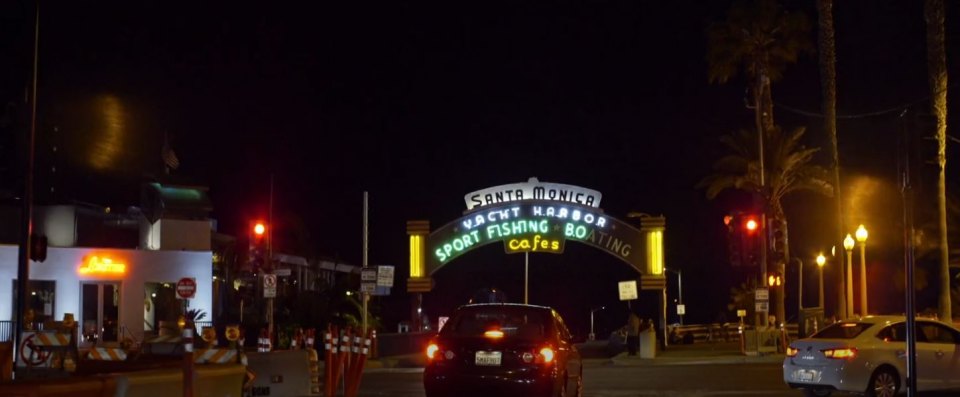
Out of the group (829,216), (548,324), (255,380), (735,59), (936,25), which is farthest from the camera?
(829,216)

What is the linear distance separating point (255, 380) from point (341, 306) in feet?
74.8

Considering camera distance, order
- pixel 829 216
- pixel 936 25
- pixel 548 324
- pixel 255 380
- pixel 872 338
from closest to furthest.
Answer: pixel 548 324, pixel 872 338, pixel 255 380, pixel 936 25, pixel 829 216

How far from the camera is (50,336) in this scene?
2022 centimetres

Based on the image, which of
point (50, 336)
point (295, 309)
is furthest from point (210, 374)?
point (295, 309)

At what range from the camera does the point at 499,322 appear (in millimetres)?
16750

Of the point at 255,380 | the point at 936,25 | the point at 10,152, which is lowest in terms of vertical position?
the point at 255,380

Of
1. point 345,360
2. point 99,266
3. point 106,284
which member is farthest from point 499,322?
point 106,284

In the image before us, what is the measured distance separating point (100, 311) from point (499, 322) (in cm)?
2454

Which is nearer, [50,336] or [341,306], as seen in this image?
[50,336]

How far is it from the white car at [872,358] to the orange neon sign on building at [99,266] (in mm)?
25403

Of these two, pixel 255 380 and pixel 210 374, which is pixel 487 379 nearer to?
pixel 210 374

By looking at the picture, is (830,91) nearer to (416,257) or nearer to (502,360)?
(416,257)

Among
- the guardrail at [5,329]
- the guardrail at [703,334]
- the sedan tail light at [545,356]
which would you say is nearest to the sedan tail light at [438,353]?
the sedan tail light at [545,356]

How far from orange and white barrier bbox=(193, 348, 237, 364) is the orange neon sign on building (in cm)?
2311
